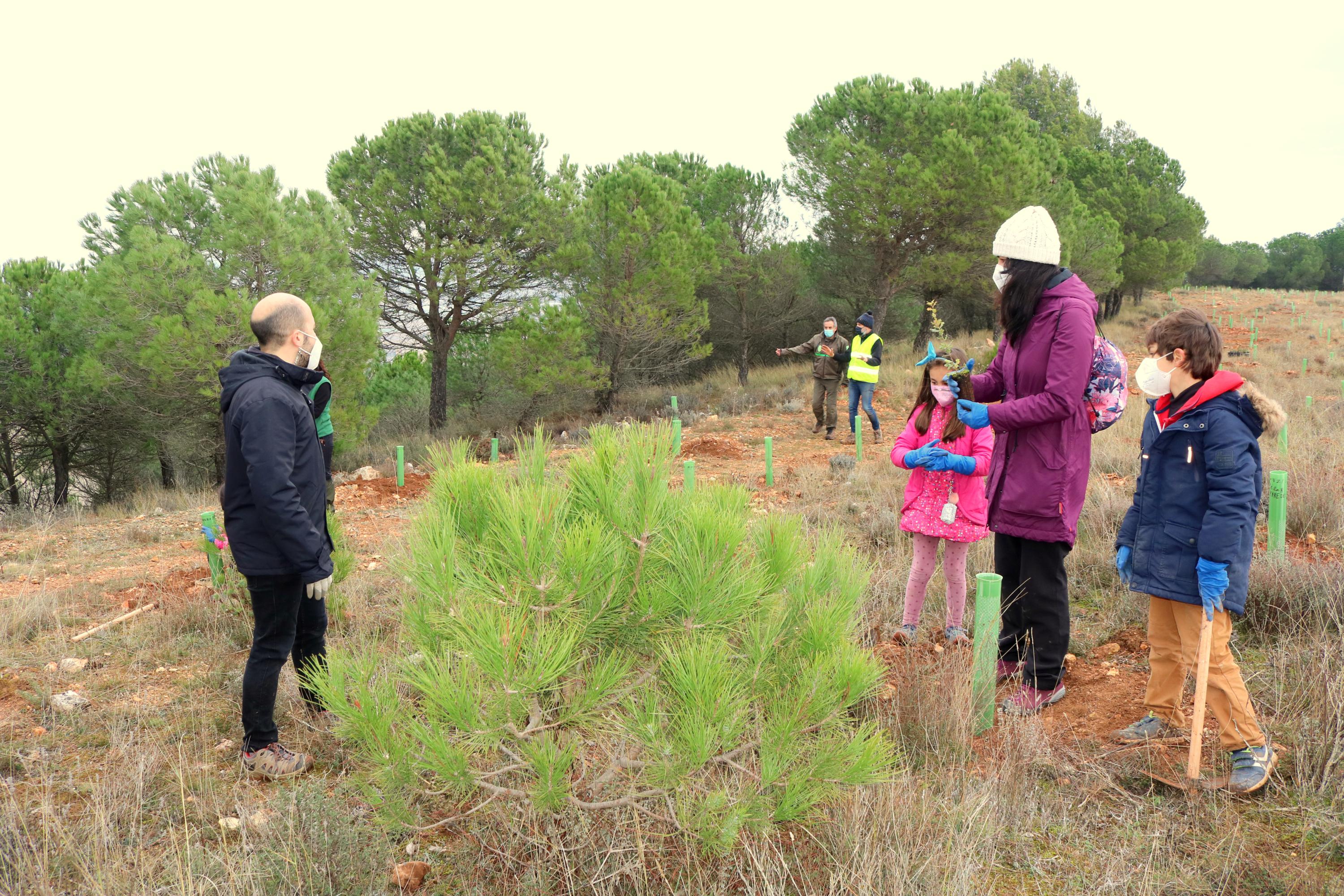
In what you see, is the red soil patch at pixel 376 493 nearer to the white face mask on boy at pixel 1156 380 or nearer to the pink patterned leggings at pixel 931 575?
the pink patterned leggings at pixel 931 575

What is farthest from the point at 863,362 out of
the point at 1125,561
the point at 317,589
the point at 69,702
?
the point at 69,702

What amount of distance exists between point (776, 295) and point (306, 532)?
18632 millimetres

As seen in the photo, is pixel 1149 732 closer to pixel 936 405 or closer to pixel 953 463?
pixel 953 463

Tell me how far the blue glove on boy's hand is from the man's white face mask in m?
2.60

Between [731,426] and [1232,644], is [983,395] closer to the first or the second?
[1232,644]

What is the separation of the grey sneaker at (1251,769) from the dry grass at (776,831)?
0.06 metres

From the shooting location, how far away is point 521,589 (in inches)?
71.9

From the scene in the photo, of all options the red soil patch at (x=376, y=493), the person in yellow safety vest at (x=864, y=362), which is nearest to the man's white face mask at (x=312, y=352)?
the red soil patch at (x=376, y=493)

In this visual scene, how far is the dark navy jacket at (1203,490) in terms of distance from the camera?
2385mm

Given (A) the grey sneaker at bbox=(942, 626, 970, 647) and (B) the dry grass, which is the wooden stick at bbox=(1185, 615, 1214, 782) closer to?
(B) the dry grass

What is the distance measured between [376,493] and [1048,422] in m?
8.03

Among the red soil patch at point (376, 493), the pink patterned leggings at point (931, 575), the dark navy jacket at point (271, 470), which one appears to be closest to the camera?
the dark navy jacket at point (271, 470)

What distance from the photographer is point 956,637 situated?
3.65 meters

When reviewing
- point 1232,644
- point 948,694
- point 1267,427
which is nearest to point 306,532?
point 948,694
